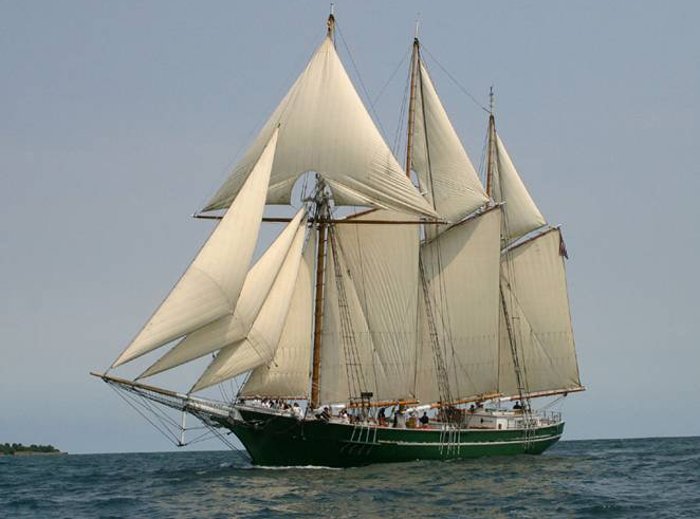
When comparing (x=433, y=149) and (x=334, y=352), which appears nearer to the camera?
(x=334, y=352)

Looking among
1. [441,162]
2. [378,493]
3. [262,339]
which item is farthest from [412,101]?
[378,493]

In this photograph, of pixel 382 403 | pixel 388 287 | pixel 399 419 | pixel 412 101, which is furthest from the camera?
pixel 412 101

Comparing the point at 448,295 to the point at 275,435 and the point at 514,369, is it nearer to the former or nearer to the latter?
the point at 514,369

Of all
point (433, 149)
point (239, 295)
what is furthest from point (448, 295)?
point (239, 295)

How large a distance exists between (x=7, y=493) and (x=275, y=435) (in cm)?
1123

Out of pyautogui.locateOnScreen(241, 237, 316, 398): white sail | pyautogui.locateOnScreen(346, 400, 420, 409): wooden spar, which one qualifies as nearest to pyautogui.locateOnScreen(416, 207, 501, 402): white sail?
Result: pyautogui.locateOnScreen(346, 400, 420, 409): wooden spar

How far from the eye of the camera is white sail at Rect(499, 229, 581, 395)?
69.3 meters

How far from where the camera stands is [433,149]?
6262 cm

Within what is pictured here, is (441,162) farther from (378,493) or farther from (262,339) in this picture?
(378,493)

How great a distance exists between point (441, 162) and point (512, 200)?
8635 millimetres

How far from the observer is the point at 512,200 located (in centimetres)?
6981

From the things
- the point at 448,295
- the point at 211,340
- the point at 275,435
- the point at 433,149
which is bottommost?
the point at 275,435

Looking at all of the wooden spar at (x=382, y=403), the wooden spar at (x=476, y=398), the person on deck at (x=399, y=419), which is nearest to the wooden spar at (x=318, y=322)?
the wooden spar at (x=382, y=403)

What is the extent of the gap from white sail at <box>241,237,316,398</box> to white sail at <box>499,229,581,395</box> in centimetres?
1909
